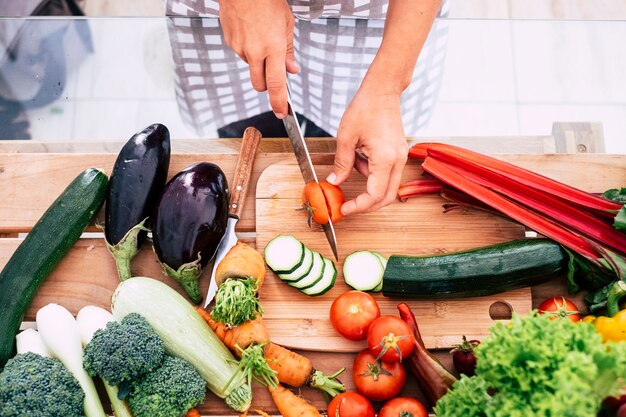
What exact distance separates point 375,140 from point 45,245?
117 centimetres

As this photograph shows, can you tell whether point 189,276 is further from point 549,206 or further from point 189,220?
point 549,206

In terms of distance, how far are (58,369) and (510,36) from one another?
8.97 ft

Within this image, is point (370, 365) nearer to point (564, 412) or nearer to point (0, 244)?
point (564, 412)

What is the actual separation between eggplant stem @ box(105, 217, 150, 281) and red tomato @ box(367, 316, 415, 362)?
843 millimetres

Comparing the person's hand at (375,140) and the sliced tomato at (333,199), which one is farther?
the sliced tomato at (333,199)

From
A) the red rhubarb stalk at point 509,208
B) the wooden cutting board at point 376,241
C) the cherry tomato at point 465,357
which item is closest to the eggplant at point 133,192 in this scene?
the wooden cutting board at point 376,241

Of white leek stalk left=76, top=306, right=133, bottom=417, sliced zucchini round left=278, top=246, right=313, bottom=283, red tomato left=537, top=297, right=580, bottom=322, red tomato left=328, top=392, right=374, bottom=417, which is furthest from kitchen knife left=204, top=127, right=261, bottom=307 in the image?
red tomato left=537, top=297, right=580, bottom=322

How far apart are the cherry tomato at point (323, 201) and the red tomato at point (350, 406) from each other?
583 millimetres

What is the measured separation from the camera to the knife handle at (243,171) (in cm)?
214

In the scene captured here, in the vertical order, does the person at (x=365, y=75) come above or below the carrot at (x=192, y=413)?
above

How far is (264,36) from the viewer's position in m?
1.77

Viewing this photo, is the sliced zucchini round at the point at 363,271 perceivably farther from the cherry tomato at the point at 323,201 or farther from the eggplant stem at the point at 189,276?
the eggplant stem at the point at 189,276

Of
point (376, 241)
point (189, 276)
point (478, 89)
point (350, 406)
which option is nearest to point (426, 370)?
point (350, 406)

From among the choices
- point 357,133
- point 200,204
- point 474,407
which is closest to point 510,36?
point 357,133
